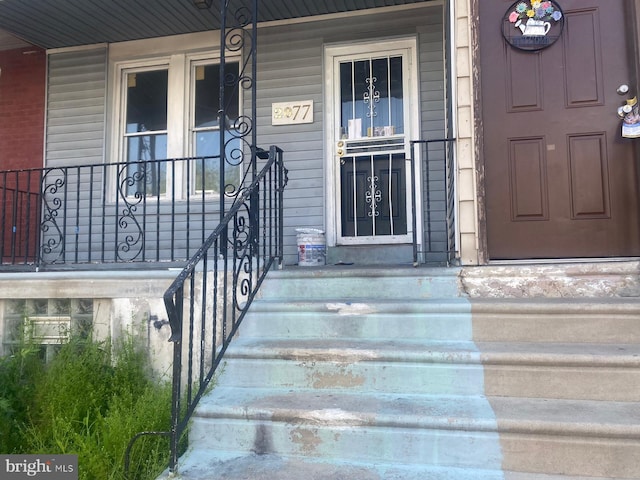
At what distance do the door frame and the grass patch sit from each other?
254cm

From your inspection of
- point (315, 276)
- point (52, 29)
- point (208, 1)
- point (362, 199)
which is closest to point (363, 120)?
point (362, 199)

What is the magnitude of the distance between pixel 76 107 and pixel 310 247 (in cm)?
355

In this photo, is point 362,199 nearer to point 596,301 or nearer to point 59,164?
point 596,301

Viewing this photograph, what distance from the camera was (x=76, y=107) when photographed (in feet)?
19.5

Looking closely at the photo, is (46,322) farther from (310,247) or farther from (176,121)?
(176,121)

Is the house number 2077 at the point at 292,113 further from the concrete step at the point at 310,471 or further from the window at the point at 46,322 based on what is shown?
the concrete step at the point at 310,471

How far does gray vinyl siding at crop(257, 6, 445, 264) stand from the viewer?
5086 mm

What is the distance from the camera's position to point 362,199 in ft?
17.1

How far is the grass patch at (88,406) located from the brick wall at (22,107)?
11.0 ft

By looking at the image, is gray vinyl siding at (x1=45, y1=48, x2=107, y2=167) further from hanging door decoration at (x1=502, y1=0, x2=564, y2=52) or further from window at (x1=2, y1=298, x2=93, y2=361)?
hanging door decoration at (x1=502, y1=0, x2=564, y2=52)

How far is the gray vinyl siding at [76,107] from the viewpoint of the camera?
5.87 meters

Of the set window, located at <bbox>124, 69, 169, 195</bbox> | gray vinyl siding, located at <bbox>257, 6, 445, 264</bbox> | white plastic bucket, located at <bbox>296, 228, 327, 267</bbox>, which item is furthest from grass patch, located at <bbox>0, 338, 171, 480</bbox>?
window, located at <bbox>124, 69, 169, 195</bbox>

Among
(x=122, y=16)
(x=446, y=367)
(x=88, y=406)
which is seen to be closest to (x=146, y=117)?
(x=122, y=16)

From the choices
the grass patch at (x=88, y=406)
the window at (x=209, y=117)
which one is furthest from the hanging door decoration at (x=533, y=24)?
the grass patch at (x=88, y=406)
